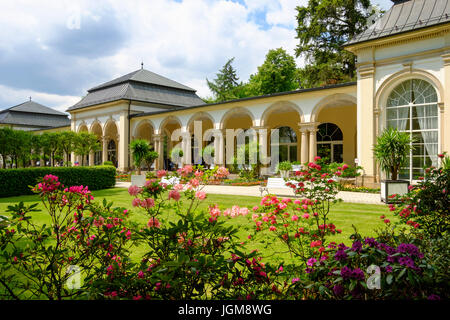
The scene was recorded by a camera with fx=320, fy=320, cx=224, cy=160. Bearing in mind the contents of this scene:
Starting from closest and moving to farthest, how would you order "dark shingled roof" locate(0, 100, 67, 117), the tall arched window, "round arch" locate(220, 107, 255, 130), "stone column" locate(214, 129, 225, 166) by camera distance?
1. the tall arched window
2. "round arch" locate(220, 107, 255, 130)
3. "stone column" locate(214, 129, 225, 166)
4. "dark shingled roof" locate(0, 100, 67, 117)

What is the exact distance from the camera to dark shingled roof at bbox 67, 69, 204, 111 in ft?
97.8

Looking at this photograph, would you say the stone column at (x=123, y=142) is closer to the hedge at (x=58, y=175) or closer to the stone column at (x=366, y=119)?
the hedge at (x=58, y=175)

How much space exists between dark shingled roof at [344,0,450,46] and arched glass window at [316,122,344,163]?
903 centimetres

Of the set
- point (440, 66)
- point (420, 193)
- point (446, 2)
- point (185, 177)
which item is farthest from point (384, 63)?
point (185, 177)

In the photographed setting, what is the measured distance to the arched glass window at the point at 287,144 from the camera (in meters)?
25.2

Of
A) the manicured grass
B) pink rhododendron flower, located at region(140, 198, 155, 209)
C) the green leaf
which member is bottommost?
the manicured grass

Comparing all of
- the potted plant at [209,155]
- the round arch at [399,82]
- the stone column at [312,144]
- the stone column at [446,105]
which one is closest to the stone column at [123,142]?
the potted plant at [209,155]

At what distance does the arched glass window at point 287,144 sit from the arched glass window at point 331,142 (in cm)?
210

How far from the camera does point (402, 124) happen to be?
555 inches

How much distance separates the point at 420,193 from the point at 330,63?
26220mm

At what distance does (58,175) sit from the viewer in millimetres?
14859

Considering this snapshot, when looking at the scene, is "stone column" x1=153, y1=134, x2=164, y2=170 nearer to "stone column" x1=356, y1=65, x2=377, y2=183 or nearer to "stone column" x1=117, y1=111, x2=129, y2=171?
"stone column" x1=117, y1=111, x2=129, y2=171

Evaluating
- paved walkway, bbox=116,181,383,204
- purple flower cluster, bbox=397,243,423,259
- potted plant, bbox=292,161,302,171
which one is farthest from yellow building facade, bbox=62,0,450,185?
purple flower cluster, bbox=397,243,423,259

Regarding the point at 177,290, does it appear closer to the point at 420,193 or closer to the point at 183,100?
the point at 420,193
